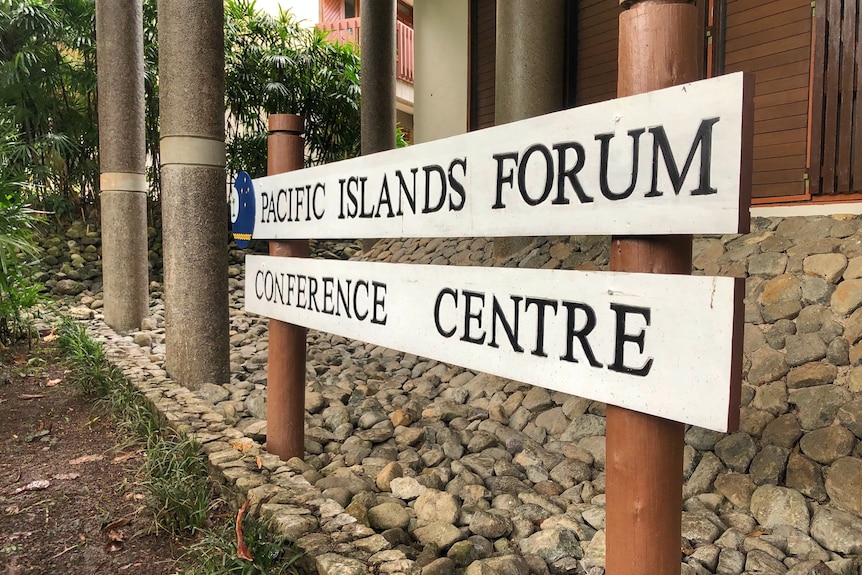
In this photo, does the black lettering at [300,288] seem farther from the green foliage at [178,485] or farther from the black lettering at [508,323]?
the black lettering at [508,323]

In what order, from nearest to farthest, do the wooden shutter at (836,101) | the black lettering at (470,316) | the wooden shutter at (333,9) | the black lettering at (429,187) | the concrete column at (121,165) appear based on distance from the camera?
the black lettering at (470,316)
the black lettering at (429,187)
the wooden shutter at (836,101)
the concrete column at (121,165)
the wooden shutter at (333,9)

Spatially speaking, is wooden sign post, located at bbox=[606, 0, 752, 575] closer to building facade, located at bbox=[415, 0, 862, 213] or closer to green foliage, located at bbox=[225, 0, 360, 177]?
building facade, located at bbox=[415, 0, 862, 213]

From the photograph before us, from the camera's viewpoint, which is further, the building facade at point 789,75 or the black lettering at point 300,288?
the building facade at point 789,75

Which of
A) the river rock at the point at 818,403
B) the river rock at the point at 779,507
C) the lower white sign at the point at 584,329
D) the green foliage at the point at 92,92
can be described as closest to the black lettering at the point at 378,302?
the lower white sign at the point at 584,329

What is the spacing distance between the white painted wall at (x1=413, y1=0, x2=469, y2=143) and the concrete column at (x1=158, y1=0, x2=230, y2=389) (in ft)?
14.2

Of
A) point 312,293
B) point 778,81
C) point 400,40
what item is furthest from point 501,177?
point 400,40

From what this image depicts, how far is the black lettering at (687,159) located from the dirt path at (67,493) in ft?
6.49

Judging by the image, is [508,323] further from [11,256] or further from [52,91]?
[52,91]

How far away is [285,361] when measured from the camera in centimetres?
274

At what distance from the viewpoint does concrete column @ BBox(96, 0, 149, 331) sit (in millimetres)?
5746

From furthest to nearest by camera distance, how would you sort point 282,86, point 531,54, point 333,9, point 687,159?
1. point 333,9
2. point 282,86
3. point 531,54
4. point 687,159

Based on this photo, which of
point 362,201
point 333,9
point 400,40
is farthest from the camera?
point 333,9

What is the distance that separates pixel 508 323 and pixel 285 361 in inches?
61.4

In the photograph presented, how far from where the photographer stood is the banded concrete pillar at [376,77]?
8094 millimetres
